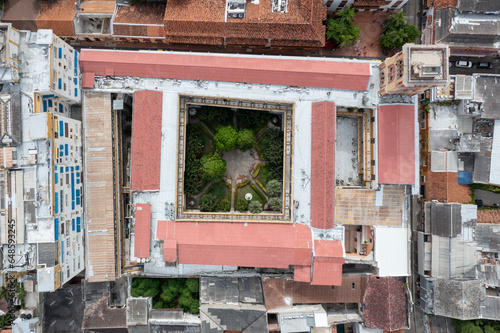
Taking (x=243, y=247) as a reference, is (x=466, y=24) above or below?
above

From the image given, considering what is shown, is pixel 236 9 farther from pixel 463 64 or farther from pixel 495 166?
pixel 495 166

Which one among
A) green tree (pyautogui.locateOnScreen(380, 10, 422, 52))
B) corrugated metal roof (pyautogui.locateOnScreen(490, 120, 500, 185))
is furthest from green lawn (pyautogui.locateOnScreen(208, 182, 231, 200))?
corrugated metal roof (pyautogui.locateOnScreen(490, 120, 500, 185))

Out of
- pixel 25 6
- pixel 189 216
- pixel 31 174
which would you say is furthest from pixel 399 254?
pixel 25 6

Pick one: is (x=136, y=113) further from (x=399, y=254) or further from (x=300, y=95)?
(x=399, y=254)

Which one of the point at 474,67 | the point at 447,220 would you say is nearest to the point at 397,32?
the point at 474,67

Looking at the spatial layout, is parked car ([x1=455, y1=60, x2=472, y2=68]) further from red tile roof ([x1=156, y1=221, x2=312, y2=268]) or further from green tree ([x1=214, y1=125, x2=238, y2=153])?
green tree ([x1=214, y1=125, x2=238, y2=153])

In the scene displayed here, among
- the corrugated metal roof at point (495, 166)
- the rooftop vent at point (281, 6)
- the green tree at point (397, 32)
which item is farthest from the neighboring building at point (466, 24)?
the rooftop vent at point (281, 6)

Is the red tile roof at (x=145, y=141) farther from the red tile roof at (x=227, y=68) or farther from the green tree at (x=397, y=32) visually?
the green tree at (x=397, y=32)
